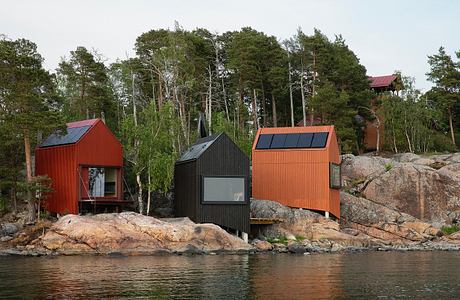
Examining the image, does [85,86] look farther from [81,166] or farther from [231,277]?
[231,277]

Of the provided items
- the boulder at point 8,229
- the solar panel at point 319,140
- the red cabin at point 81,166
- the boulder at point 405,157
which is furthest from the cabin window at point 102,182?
the boulder at point 405,157

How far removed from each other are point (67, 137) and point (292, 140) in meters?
15.5

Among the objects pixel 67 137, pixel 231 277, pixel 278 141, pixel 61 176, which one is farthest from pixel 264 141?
pixel 231 277

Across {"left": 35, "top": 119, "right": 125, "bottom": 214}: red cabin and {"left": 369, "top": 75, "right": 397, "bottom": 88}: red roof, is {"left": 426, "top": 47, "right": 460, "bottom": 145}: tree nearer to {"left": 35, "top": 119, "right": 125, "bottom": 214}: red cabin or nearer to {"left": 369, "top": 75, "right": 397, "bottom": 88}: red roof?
{"left": 369, "top": 75, "right": 397, "bottom": 88}: red roof

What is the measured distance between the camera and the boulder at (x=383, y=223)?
39.8 meters

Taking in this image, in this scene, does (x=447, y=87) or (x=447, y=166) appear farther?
(x=447, y=87)

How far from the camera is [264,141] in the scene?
41781mm

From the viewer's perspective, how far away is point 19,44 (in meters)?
35.4

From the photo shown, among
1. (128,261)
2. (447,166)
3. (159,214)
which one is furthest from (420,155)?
(128,261)

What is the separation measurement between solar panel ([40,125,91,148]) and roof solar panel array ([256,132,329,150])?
40.7 ft

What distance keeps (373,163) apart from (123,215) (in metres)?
22.3

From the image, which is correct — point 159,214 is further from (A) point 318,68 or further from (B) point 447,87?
(B) point 447,87

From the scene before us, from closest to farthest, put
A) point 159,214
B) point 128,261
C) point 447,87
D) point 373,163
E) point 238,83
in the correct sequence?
point 128,261
point 159,214
point 373,163
point 238,83
point 447,87

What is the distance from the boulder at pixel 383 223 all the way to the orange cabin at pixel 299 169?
6.33 ft
